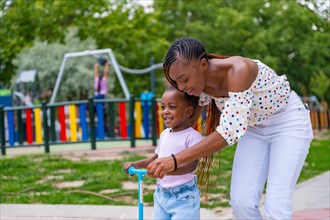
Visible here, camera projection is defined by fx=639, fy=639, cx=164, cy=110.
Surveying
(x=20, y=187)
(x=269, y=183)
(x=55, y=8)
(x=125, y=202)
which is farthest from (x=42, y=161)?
(x=55, y=8)

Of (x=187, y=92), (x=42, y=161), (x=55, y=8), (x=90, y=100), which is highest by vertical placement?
(x=55, y=8)

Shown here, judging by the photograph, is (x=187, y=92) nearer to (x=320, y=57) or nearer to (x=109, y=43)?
(x=109, y=43)

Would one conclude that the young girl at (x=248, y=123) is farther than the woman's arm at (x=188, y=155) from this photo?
Yes

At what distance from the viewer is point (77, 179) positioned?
26.9 ft

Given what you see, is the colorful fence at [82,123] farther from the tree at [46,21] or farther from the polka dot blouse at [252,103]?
the tree at [46,21]

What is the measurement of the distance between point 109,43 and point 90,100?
14.7 metres

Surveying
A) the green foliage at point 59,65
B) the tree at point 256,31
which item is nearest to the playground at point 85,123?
the green foliage at point 59,65

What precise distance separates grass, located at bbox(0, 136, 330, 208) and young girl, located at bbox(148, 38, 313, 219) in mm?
2987

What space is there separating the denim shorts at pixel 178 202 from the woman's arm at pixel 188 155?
49cm

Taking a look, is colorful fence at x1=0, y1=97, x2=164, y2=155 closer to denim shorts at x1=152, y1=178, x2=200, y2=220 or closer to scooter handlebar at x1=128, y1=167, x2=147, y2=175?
denim shorts at x1=152, y1=178, x2=200, y2=220

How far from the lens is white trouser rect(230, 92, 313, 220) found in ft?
11.3

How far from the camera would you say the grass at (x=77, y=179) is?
6.84 meters

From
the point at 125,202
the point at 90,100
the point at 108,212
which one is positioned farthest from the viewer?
the point at 90,100

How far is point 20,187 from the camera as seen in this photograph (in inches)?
299
